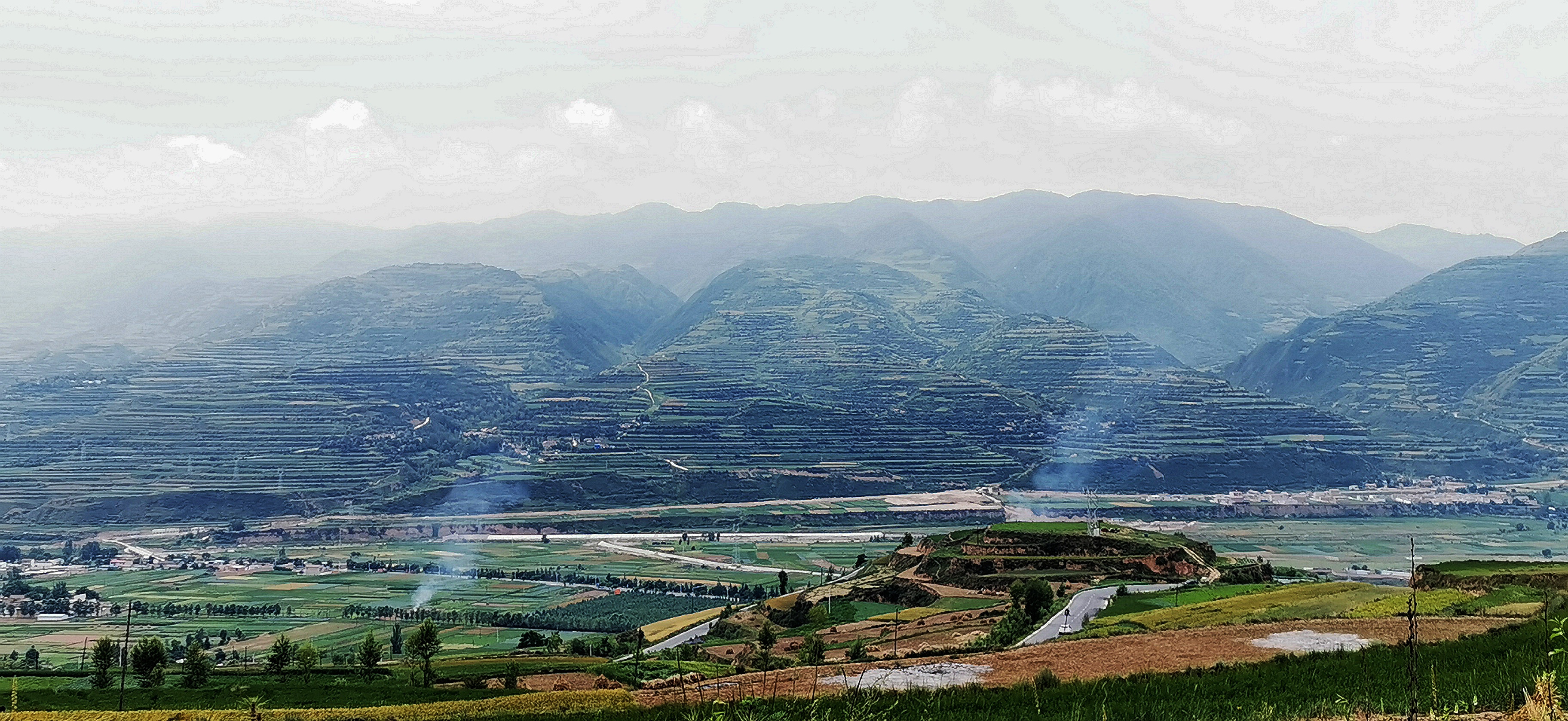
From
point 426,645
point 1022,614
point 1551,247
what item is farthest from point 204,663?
point 1551,247

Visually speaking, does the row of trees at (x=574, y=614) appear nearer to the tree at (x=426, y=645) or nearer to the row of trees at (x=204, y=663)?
the row of trees at (x=204, y=663)

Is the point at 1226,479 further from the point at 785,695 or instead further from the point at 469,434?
the point at 785,695

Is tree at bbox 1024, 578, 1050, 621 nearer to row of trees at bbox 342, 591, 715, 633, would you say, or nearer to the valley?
the valley

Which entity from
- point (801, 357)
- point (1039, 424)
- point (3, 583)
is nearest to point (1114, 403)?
point (1039, 424)

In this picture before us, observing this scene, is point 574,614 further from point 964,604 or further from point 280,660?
point 280,660

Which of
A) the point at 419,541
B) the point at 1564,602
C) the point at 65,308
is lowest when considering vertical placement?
the point at 419,541

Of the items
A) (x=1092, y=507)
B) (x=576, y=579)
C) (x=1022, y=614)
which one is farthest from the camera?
(x=1092, y=507)
